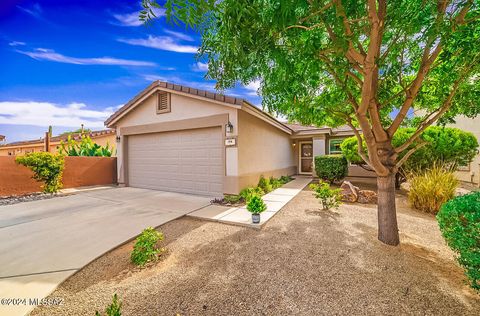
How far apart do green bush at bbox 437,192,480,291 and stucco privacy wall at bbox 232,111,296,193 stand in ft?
16.9

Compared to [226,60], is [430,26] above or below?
above

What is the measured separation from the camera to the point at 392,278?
8.57ft

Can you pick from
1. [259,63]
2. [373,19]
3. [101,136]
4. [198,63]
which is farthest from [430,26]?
[101,136]

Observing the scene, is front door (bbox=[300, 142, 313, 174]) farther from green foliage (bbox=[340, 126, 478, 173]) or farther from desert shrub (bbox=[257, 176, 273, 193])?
desert shrub (bbox=[257, 176, 273, 193])

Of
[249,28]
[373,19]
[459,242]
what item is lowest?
[459,242]

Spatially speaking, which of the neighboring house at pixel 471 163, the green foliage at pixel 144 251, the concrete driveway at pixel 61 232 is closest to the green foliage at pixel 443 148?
the neighboring house at pixel 471 163

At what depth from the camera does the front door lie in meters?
14.6

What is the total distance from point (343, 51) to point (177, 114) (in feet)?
22.7

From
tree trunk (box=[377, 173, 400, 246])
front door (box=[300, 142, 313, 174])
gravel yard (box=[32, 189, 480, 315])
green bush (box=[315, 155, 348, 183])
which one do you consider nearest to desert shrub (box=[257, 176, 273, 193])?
green bush (box=[315, 155, 348, 183])

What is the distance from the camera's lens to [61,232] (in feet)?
13.5

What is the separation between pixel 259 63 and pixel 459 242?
340 centimetres

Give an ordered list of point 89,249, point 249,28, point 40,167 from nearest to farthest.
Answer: point 249,28, point 89,249, point 40,167

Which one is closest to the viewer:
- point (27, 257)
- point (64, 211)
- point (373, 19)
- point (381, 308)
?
point (381, 308)

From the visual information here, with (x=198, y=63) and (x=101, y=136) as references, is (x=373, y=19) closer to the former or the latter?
(x=198, y=63)
